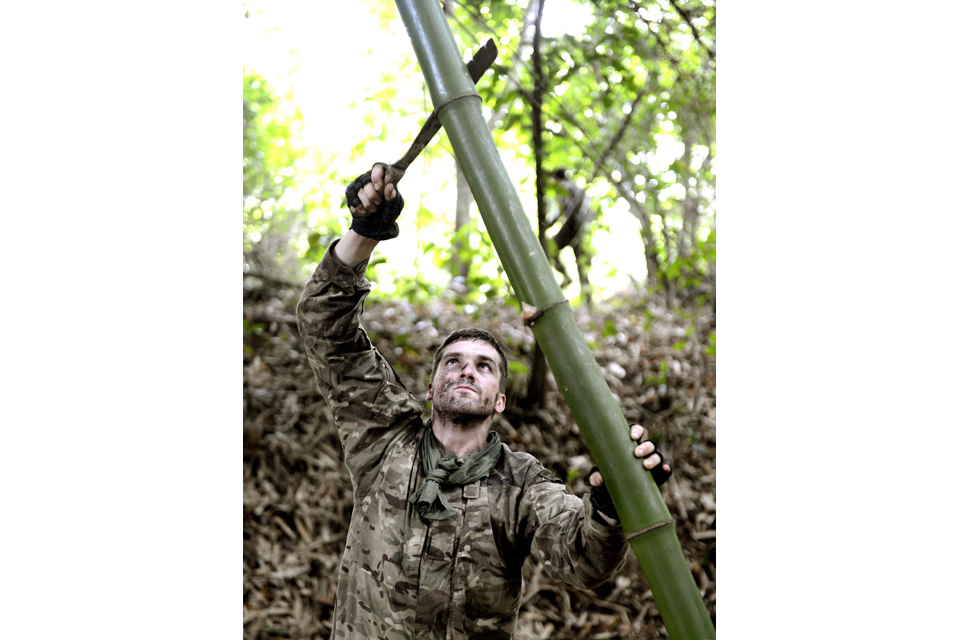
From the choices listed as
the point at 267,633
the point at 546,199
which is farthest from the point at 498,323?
the point at 267,633

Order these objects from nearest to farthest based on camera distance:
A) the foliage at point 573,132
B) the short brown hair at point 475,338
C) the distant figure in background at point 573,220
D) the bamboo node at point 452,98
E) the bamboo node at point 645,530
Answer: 1. the bamboo node at point 645,530
2. the bamboo node at point 452,98
3. the short brown hair at point 475,338
4. the foliage at point 573,132
5. the distant figure in background at point 573,220

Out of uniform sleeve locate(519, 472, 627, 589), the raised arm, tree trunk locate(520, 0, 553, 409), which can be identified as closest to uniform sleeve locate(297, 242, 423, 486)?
the raised arm

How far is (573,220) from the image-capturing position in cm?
256

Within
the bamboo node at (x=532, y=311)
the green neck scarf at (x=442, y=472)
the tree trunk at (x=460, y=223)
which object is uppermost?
the tree trunk at (x=460, y=223)

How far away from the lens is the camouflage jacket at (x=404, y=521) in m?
1.47

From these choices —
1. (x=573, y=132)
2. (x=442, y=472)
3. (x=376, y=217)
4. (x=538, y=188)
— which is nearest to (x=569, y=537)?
(x=442, y=472)

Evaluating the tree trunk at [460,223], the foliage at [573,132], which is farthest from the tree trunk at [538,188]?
the tree trunk at [460,223]

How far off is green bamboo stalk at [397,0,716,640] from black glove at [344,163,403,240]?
20cm

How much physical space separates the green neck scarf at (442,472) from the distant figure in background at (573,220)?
1179 mm

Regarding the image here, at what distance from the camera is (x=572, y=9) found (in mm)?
2205

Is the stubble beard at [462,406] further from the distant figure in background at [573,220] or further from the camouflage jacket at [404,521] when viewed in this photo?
the distant figure in background at [573,220]

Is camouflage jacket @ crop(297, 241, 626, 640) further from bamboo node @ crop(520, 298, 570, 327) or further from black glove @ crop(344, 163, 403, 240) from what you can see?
bamboo node @ crop(520, 298, 570, 327)
